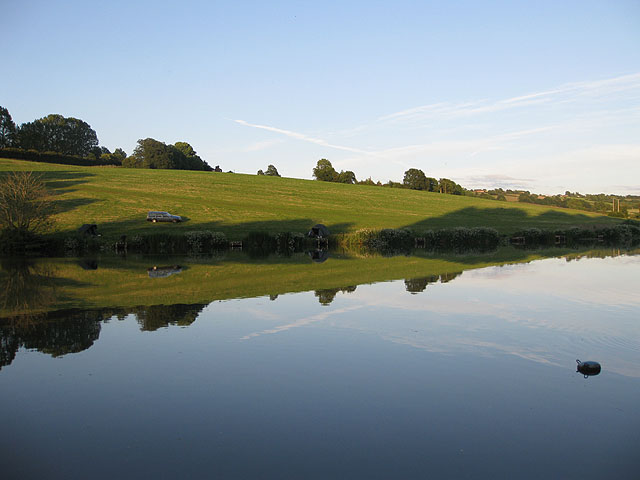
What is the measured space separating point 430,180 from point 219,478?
119513mm

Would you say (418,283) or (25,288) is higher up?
(25,288)

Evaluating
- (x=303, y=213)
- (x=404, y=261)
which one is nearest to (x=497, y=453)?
(x=404, y=261)

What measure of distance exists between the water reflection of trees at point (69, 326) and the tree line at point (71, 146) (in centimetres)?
8424

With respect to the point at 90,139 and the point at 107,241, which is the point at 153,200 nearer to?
the point at 107,241

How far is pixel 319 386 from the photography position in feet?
27.8

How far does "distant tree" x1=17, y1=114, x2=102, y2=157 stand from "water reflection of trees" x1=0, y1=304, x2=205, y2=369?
112m

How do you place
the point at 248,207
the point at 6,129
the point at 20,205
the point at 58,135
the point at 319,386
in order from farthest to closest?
the point at 58,135, the point at 6,129, the point at 248,207, the point at 20,205, the point at 319,386

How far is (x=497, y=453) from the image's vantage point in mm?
6172

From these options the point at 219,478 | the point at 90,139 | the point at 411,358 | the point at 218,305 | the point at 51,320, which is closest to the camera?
the point at 219,478

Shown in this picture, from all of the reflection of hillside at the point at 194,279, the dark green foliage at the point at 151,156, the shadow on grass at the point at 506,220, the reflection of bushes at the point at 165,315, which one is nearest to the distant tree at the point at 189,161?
the dark green foliage at the point at 151,156

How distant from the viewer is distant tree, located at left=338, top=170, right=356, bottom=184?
381 feet

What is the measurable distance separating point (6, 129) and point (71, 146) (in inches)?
1135

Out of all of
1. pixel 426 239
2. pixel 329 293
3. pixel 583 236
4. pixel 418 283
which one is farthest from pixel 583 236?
pixel 329 293

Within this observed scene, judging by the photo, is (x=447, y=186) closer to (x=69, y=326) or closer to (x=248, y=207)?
(x=248, y=207)
